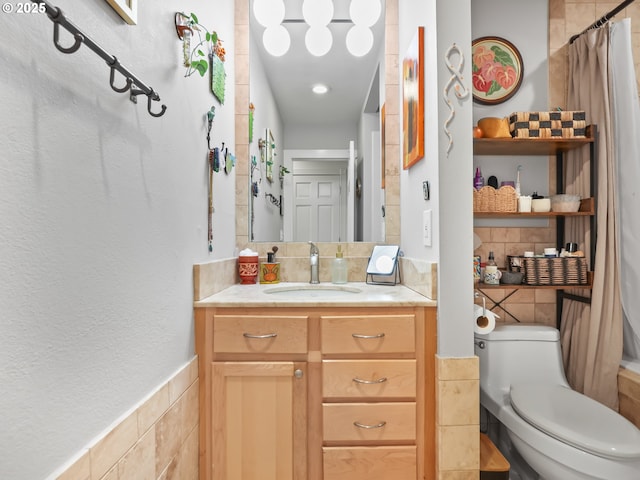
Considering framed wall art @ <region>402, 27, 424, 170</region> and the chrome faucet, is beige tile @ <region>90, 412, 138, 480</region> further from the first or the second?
framed wall art @ <region>402, 27, 424, 170</region>

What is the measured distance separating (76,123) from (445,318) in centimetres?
128

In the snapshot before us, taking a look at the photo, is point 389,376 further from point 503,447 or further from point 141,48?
point 141,48

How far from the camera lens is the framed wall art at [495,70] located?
6.42 ft

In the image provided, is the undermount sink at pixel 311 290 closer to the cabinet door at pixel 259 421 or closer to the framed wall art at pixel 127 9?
the cabinet door at pixel 259 421

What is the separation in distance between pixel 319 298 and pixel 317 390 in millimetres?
358

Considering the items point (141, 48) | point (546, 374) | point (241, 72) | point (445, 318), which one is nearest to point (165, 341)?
point (141, 48)

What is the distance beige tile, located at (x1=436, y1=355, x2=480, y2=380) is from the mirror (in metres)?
0.83

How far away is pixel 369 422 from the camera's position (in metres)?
1.36

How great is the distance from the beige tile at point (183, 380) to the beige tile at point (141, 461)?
141 millimetres

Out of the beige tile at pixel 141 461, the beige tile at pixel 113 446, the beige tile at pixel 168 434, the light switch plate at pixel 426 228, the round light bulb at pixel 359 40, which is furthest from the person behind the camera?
the round light bulb at pixel 359 40

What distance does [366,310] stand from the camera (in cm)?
140

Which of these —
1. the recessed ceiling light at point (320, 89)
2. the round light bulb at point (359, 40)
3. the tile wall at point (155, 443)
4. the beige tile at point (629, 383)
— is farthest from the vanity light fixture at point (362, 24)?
the beige tile at point (629, 383)

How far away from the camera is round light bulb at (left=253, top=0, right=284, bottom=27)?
197 cm

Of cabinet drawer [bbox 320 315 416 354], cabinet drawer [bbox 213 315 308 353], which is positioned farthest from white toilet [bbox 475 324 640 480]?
cabinet drawer [bbox 213 315 308 353]
